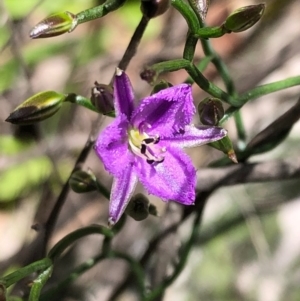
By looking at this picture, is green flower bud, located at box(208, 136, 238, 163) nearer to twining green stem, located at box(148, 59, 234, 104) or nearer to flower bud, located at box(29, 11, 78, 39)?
twining green stem, located at box(148, 59, 234, 104)

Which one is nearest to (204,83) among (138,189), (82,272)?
(82,272)

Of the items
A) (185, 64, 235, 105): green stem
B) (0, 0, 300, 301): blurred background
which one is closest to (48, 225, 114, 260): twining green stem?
(185, 64, 235, 105): green stem

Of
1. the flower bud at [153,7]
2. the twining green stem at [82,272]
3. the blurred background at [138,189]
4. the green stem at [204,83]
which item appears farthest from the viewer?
the blurred background at [138,189]

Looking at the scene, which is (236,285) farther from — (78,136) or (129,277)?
(78,136)

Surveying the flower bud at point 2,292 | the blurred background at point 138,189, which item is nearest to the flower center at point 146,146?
the flower bud at point 2,292

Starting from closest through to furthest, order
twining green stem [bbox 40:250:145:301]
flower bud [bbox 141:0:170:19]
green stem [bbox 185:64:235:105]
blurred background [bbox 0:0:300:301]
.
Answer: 1. flower bud [bbox 141:0:170:19]
2. green stem [bbox 185:64:235:105]
3. twining green stem [bbox 40:250:145:301]
4. blurred background [bbox 0:0:300:301]

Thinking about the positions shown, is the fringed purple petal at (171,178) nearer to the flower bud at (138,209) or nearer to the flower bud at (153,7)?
the flower bud at (138,209)

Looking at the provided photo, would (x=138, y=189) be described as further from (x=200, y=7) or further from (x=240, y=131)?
(x=200, y=7)
